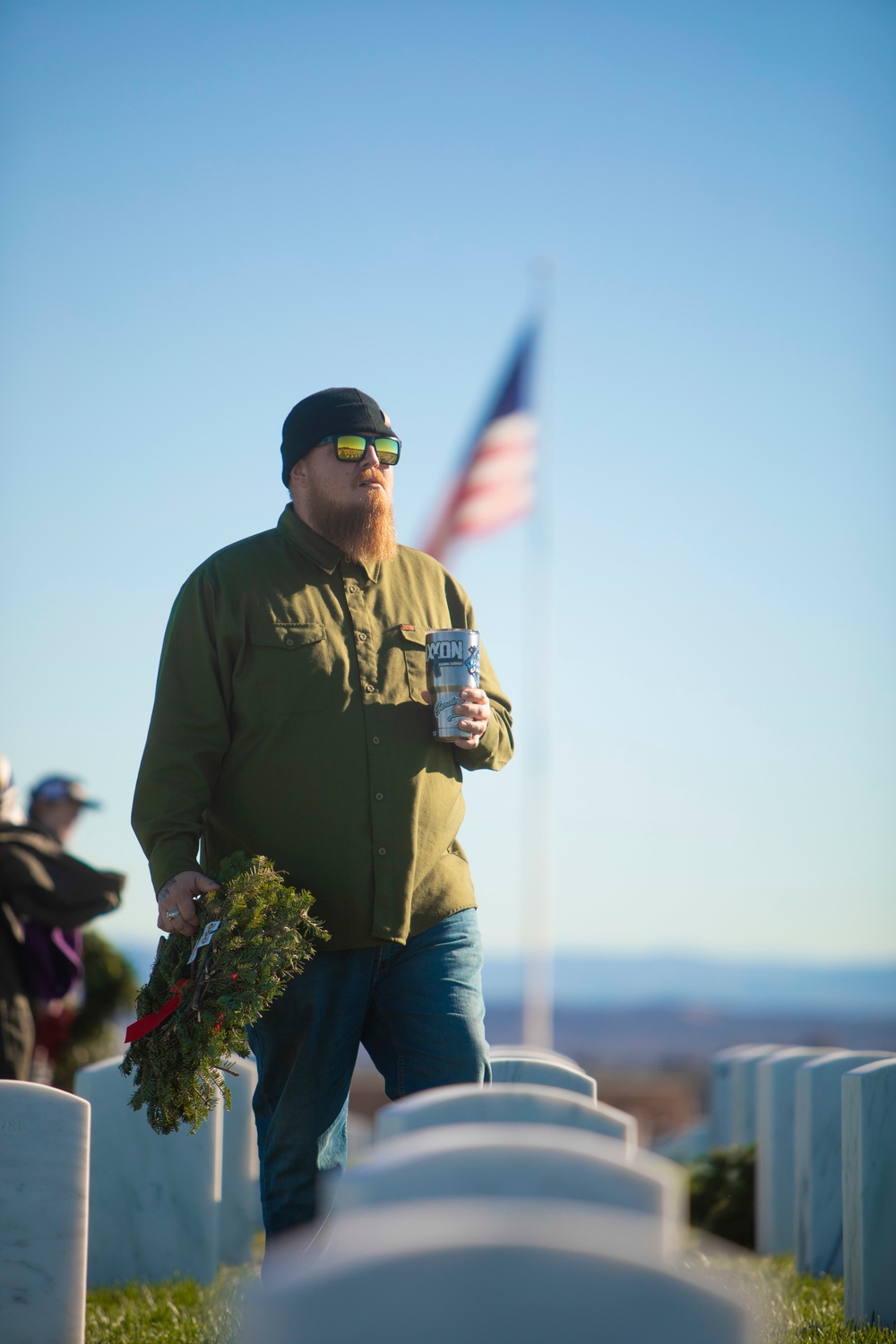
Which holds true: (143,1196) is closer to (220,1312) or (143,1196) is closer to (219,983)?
(220,1312)

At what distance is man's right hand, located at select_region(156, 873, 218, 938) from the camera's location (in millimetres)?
3525

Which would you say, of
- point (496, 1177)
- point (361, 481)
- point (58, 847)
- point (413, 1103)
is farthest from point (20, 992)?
point (496, 1177)

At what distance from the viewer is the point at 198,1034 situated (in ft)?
11.3

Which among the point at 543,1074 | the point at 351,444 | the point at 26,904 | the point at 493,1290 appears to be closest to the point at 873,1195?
the point at 543,1074

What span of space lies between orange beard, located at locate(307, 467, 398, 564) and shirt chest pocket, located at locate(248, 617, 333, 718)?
0.33 m

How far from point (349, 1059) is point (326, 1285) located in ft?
7.22

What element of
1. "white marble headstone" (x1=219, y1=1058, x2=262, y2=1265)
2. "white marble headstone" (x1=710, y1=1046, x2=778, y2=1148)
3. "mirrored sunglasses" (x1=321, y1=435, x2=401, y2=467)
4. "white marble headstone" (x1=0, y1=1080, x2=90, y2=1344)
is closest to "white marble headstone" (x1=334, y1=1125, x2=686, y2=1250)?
"white marble headstone" (x1=0, y1=1080, x2=90, y2=1344)

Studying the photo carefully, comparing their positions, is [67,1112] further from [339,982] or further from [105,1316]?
[105,1316]

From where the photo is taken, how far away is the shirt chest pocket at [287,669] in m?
3.73

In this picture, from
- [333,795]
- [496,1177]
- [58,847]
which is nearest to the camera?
[496,1177]

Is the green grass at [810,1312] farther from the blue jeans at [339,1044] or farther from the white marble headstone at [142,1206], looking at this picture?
the white marble headstone at [142,1206]

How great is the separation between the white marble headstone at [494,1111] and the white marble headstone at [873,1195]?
187 cm

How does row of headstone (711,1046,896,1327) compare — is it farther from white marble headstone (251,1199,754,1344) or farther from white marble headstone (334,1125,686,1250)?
white marble headstone (251,1199,754,1344)

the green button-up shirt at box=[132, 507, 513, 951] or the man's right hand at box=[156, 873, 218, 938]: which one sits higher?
the green button-up shirt at box=[132, 507, 513, 951]
